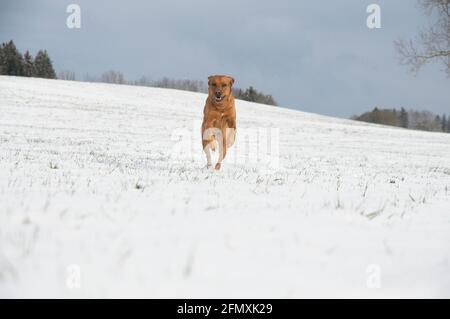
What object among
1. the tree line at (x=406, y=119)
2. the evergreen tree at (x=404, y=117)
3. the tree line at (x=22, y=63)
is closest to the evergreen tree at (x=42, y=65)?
the tree line at (x=22, y=63)

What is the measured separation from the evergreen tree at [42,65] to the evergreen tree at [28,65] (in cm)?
83

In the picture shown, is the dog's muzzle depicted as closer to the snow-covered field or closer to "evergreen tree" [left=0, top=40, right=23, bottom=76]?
the snow-covered field

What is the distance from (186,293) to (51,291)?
0.67 m

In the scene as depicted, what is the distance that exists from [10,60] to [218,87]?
89.1 m

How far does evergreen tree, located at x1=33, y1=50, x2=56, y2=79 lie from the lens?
3396 inches

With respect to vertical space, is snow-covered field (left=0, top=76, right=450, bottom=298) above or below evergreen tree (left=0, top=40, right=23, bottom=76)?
below

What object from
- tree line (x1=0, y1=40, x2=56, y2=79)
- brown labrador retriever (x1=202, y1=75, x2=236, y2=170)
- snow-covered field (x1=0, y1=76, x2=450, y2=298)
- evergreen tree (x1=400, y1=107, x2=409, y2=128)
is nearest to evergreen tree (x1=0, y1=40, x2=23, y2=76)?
tree line (x1=0, y1=40, x2=56, y2=79)

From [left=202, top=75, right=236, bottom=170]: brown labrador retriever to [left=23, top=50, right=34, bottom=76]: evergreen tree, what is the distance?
89273 millimetres

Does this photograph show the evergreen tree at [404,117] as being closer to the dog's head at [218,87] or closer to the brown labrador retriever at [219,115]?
the brown labrador retriever at [219,115]

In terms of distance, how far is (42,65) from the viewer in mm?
86938

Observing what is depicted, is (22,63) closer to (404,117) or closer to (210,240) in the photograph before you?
(210,240)
